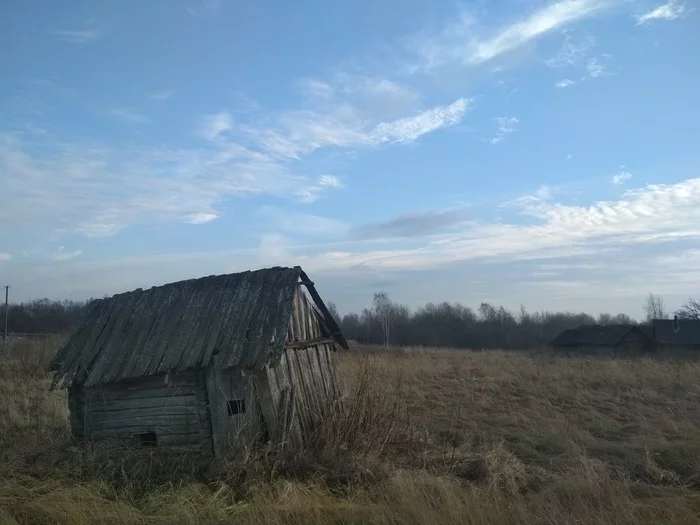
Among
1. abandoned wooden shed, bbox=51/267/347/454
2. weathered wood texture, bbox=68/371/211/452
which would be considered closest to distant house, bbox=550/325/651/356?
abandoned wooden shed, bbox=51/267/347/454

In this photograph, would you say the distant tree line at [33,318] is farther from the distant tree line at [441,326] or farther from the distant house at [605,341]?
the distant house at [605,341]

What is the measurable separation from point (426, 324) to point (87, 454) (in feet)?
248

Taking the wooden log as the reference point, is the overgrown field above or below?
below

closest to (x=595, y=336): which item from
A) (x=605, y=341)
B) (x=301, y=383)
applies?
(x=605, y=341)

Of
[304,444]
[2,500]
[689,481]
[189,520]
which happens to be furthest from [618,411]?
[2,500]

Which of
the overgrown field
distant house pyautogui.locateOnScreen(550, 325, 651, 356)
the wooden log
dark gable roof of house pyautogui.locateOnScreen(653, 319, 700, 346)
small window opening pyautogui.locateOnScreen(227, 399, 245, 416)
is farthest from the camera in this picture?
distant house pyautogui.locateOnScreen(550, 325, 651, 356)

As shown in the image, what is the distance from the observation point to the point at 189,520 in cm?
630

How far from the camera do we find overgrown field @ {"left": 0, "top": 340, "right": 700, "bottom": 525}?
20.9 ft

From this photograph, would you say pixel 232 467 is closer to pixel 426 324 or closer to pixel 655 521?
pixel 655 521

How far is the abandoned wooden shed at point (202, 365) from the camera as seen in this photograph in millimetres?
9289

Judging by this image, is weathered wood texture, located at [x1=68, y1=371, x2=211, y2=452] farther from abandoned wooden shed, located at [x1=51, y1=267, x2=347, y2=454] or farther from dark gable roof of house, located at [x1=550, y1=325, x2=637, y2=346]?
dark gable roof of house, located at [x1=550, y1=325, x2=637, y2=346]

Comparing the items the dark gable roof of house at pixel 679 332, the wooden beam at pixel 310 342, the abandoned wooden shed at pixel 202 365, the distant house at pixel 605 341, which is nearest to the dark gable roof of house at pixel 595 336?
the distant house at pixel 605 341

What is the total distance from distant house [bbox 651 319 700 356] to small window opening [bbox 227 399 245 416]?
47.5 metres

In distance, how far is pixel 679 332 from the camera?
51.0 m
